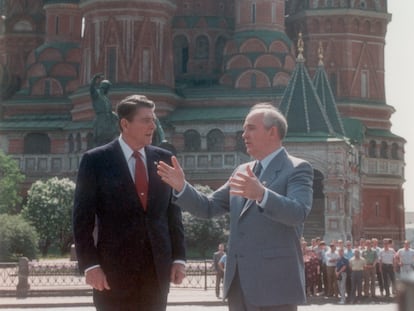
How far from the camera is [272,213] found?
642cm

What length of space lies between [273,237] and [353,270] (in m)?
17.5

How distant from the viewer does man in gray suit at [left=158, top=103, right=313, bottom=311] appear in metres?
6.45

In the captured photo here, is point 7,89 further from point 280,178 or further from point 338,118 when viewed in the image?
point 280,178

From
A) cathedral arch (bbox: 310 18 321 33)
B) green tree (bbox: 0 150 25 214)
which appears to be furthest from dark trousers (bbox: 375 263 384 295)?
cathedral arch (bbox: 310 18 321 33)

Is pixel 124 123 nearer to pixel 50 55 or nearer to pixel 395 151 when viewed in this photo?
pixel 50 55

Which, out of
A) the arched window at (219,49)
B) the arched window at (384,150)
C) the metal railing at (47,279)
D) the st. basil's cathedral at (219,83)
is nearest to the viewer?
the metal railing at (47,279)

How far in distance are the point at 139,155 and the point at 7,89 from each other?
60158mm

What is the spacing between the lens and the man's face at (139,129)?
6891 millimetres

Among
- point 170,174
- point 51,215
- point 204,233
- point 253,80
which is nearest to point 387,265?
point 170,174

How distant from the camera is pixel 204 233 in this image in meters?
43.6

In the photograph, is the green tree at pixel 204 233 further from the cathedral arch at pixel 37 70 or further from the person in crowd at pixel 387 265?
the cathedral arch at pixel 37 70


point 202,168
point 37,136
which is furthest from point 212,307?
point 37,136

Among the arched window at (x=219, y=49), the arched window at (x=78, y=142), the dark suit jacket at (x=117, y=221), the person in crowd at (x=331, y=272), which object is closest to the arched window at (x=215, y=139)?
the arched window at (x=78, y=142)

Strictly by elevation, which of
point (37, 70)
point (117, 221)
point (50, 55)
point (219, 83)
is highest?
point (50, 55)
